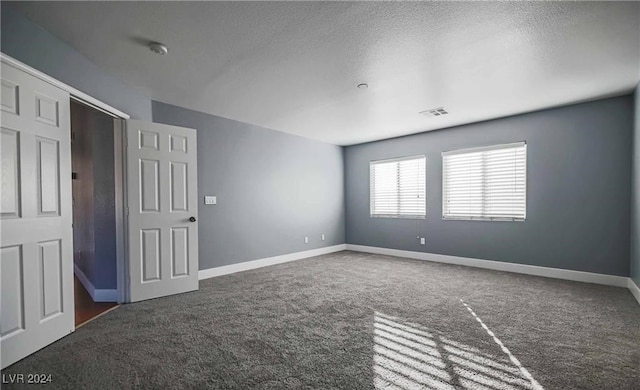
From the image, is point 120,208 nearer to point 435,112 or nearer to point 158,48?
point 158,48

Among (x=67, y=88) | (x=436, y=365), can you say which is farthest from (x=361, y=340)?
(x=67, y=88)

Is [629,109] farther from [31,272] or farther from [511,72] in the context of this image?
[31,272]

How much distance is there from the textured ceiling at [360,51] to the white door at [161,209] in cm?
69

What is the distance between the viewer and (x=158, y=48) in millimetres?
2652

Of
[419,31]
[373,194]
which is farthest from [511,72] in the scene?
[373,194]

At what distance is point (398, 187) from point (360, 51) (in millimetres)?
3956

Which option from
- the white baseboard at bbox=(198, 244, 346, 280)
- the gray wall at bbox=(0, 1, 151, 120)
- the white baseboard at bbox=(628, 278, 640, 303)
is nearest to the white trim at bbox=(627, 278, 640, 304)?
the white baseboard at bbox=(628, 278, 640, 303)

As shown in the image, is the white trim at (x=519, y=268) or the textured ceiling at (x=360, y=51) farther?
the white trim at (x=519, y=268)

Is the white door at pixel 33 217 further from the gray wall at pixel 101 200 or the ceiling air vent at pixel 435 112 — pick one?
the ceiling air vent at pixel 435 112

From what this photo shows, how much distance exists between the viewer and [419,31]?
2428 mm

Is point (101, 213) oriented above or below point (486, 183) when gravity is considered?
below

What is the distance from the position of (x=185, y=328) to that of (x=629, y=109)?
592cm

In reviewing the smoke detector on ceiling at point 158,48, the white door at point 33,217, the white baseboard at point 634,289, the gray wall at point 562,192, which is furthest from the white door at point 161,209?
the white baseboard at point 634,289

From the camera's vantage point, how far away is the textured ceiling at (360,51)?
7.18 ft
